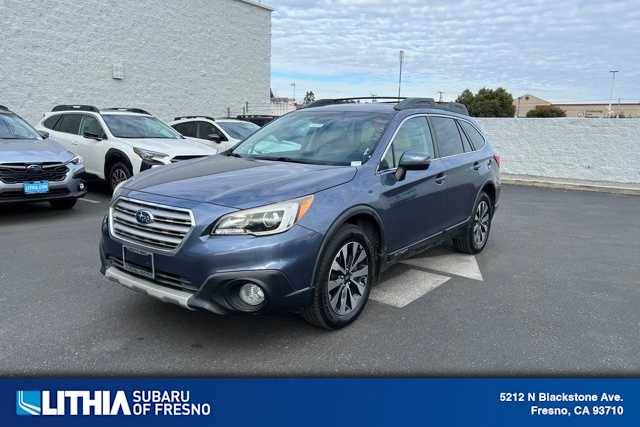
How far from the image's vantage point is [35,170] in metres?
7.40

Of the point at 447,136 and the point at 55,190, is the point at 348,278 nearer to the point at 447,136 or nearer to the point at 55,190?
the point at 447,136

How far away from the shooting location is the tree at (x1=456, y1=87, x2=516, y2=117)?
56.0 m

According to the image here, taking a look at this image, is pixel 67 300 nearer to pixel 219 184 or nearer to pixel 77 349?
pixel 77 349

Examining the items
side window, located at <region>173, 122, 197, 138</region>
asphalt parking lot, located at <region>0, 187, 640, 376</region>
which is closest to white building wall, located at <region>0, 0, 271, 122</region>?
side window, located at <region>173, 122, 197, 138</region>

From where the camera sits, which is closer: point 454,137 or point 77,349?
point 77,349

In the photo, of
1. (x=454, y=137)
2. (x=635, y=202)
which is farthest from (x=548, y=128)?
(x=454, y=137)

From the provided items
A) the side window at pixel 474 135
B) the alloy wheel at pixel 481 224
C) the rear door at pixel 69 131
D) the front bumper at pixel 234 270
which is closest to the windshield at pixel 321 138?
the front bumper at pixel 234 270

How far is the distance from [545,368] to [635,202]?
31.7 feet

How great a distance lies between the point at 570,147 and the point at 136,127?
1154cm

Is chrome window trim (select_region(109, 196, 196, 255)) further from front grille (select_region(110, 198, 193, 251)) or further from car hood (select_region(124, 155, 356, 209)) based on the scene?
car hood (select_region(124, 155, 356, 209))

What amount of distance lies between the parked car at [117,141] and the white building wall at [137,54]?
5666mm

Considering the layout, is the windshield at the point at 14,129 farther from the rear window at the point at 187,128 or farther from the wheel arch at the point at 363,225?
the wheel arch at the point at 363,225

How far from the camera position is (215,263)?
320cm

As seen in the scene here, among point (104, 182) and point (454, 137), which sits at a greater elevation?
point (454, 137)
